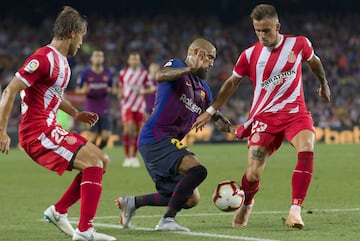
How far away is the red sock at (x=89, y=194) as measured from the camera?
714 centimetres

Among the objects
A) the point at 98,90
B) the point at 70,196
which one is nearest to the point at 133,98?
the point at 98,90

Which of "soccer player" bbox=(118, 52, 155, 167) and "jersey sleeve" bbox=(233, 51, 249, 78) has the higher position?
"jersey sleeve" bbox=(233, 51, 249, 78)

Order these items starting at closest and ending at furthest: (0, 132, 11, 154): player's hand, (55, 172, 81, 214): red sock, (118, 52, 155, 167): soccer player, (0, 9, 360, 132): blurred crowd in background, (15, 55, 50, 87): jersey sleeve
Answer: (0, 132, 11, 154): player's hand, (15, 55, 50, 87): jersey sleeve, (55, 172, 81, 214): red sock, (118, 52, 155, 167): soccer player, (0, 9, 360, 132): blurred crowd in background

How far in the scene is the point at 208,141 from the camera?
3038 centimetres

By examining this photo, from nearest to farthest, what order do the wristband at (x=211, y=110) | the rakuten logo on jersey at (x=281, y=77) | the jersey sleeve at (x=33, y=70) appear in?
the jersey sleeve at (x=33, y=70) → the wristband at (x=211, y=110) → the rakuten logo on jersey at (x=281, y=77)

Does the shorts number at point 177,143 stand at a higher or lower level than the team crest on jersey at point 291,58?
lower

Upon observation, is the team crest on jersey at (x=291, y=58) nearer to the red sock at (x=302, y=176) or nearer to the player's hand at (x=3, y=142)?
the red sock at (x=302, y=176)

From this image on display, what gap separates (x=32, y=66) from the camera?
7137 millimetres

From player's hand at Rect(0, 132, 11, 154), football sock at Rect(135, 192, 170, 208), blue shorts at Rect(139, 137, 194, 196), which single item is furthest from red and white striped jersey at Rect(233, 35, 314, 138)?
player's hand at Rect(0, 132, 11, 154)

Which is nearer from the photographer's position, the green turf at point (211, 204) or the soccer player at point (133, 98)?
the green turf at point (211, 204)

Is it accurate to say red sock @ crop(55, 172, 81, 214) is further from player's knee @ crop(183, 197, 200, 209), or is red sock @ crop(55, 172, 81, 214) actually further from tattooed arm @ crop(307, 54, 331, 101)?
tattooed arm @ crop(307, 54, 331, 101)

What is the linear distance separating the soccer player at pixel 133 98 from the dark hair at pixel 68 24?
37.9 feet

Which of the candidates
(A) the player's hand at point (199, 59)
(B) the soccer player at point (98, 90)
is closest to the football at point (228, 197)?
(A) the player's hand at point (199, 59)

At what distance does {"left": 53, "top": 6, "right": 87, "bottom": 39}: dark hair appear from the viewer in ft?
24.3
